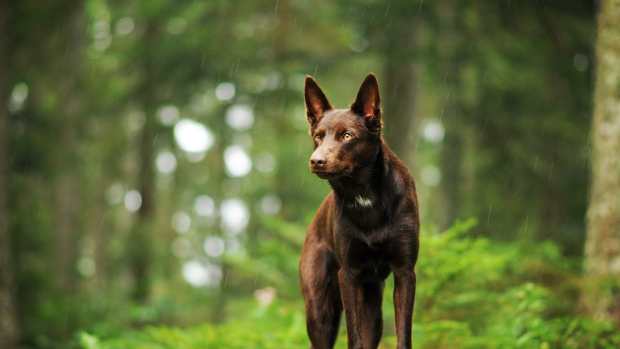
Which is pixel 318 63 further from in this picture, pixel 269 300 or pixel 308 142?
pixel 308 142

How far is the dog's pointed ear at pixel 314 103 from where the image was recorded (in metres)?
3.36

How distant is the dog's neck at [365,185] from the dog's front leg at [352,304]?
37 cm

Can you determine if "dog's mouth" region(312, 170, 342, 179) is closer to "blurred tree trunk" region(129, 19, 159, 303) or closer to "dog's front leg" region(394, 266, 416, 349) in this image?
"dog's front leg" region(394, 266, 416, 349)

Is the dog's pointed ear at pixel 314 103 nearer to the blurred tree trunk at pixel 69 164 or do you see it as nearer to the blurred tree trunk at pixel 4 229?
the blurred tree trunk at pixel 4 229

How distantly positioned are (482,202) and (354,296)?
14578 mm

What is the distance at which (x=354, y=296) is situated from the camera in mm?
3307

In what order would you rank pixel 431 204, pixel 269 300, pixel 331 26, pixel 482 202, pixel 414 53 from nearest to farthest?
pixel 269 300
pixel 414 53
pixel 482 202
pixel 331 26
pixel 431 204

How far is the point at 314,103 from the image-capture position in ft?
11.1

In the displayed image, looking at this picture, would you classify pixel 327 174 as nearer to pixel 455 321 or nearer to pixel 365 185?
pixel 365 185

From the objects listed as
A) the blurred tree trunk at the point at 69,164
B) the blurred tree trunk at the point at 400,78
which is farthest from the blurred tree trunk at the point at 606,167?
the blurred tree trunk at the point at 69,164

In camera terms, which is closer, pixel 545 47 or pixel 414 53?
pixel 414 53

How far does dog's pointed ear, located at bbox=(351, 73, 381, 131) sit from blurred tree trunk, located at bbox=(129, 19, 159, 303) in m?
9.81

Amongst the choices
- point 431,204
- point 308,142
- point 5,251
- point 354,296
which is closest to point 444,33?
point 5,251

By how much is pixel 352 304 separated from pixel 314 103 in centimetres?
103
